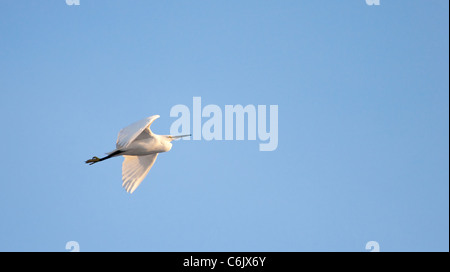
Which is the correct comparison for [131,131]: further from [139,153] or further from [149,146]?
[139,153]

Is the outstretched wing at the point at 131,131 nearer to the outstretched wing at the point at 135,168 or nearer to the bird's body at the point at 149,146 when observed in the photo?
the bird's body at the point at 149,146

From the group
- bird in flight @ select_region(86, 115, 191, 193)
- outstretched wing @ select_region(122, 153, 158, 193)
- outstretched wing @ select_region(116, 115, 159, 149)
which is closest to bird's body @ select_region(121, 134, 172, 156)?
bird in flight @ select_region(86, 115, 191, 193)

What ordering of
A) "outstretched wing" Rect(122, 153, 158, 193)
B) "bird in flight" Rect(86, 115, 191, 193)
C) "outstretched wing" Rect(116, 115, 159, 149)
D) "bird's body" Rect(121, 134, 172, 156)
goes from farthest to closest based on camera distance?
"outstretched wing" Rect(122, 153, 158, 193), "bird's body" Rect(121, 134, 172, 156), "bird in flight" Rect(86, 115, 191, 193), "outstretched wing" Rect(116, 115, 159, 149)

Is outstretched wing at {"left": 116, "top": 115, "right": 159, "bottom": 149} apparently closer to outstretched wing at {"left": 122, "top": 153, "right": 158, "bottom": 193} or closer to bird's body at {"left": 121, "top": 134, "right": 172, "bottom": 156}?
bird's body at {"left": 121, "top": 134, "right": 172, "bottom": 156}

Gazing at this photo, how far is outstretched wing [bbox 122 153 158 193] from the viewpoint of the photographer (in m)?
19.1

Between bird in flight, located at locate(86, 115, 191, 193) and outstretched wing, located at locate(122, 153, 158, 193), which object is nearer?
bird in flight, located at locate(86, 115, 191, 193)

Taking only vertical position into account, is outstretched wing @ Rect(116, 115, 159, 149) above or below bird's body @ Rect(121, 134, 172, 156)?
below

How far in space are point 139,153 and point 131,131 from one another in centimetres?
272

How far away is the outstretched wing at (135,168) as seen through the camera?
752 inches

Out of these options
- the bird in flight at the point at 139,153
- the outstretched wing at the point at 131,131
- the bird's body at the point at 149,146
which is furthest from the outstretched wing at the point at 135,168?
the outstretched wing at the point at 131,131

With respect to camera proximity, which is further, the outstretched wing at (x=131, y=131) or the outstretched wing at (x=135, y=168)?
the outstretched wing at (x=135, y=168)

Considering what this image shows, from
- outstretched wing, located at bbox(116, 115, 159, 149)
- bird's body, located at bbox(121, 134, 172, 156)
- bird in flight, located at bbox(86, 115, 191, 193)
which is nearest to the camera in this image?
outstretched wing, located at bbox(116, 115, 159, 149)

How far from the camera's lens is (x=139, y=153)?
1839 cm
